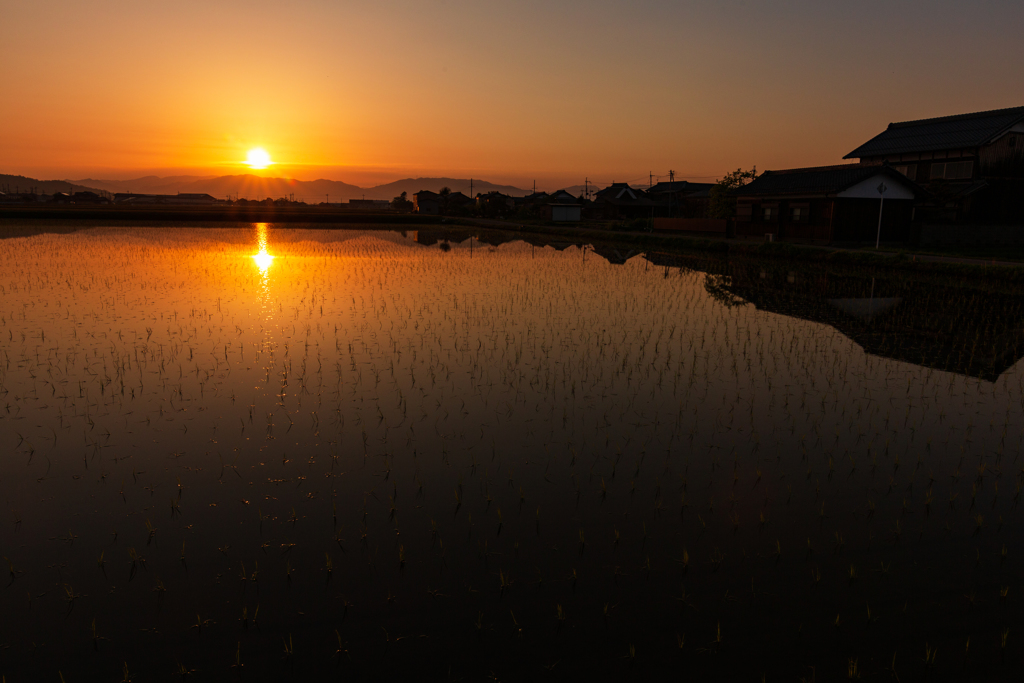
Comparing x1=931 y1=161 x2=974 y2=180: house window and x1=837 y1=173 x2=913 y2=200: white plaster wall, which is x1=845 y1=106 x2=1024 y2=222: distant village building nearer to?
x1=931 y1=161 x2=974 y2=180: house window

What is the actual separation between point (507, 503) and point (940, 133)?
4111cm

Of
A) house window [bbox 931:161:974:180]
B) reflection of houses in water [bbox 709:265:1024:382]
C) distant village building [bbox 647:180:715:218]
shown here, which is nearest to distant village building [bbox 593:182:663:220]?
distant village building [bbox 647:180:715:218]

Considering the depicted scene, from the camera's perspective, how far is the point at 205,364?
9.45m

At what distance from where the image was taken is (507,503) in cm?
530

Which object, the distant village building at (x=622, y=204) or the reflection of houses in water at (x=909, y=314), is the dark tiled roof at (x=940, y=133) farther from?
the distant village building at (x=622, y=204)

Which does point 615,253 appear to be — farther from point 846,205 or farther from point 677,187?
point 677,187

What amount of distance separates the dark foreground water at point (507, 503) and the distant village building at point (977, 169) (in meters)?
26.0

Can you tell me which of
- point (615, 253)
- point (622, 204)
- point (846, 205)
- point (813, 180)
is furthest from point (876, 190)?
point (622, 204)

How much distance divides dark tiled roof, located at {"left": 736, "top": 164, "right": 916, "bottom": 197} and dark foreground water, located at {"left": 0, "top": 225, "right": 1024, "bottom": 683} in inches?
809

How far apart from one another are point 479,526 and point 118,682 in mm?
2524

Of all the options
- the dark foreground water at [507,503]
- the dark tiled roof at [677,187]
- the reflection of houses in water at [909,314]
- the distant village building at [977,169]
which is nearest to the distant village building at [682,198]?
the dark tiled roof at [677,187]

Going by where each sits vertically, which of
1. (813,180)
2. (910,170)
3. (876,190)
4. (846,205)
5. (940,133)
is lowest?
(846,205)

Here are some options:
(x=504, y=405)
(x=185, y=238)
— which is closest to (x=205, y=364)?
(x=504, y=405)

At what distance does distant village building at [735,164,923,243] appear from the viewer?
98.0 feet
